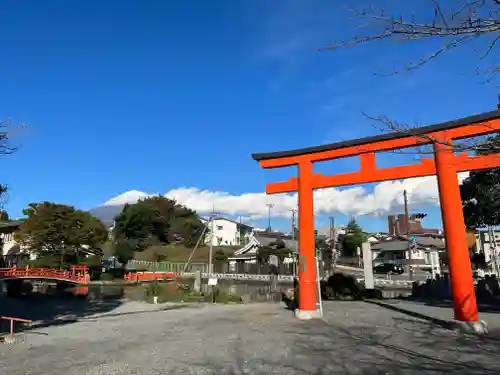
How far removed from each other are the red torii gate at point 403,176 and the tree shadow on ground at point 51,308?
9.44 metres

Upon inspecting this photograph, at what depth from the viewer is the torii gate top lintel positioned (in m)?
9.49

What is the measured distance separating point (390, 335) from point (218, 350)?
4.10 meters

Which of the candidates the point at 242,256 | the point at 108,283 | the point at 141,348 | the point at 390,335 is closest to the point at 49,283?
the point at 108,283

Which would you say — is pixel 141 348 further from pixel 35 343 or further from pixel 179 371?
pixel 35 343

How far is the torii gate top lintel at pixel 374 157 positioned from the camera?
31.1 ft

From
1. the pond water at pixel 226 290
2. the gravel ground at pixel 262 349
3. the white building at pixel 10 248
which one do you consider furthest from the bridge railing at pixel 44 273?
the gravel ground at pixel 262 349

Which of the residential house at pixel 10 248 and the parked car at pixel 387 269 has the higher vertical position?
the residential house at pixel 10 248

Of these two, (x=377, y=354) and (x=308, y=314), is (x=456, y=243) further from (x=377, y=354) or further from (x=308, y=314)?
(x=308, y=314)

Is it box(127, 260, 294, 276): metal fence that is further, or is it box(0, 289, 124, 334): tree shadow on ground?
box(127, 260, 294, 276): metal fence

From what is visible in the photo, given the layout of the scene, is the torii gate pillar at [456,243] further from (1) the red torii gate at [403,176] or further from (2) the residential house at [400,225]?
(2) the residential house at [400,225]

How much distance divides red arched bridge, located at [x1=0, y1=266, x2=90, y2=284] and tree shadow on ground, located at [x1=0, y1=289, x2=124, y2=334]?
1587 millimetres

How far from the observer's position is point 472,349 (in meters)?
7.25

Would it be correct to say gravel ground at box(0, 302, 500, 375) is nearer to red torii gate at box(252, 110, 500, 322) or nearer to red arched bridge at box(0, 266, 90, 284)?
red torii gate at box(252, 110, 500, 322)

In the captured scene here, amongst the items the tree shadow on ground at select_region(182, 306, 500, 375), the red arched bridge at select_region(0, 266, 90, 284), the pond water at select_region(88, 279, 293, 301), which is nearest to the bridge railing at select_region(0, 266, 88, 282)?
the red arched bridge at select_region(0, 266, 90, 284)
